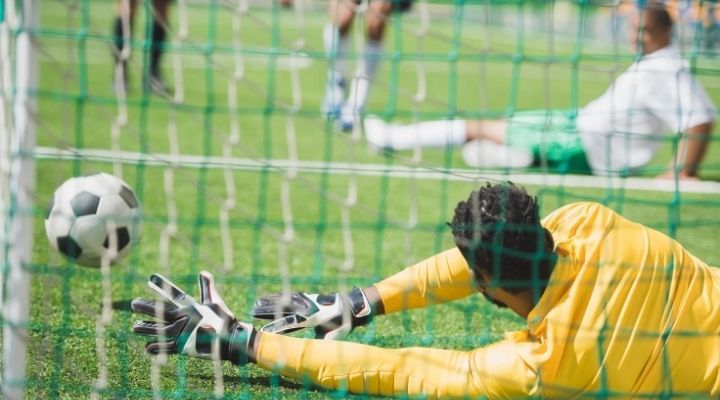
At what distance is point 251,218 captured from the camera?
4.31 metres

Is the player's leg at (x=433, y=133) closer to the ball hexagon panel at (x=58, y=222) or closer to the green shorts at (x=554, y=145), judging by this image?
the green shorts at (x=554, y=145)

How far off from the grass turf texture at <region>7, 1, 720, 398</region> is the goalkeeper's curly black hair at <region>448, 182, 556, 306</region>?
199 mm

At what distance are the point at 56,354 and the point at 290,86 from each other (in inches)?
247

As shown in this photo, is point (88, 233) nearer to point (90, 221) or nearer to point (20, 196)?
point (90, 221)

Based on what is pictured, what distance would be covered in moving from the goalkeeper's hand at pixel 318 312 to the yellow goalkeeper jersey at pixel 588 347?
0.30m

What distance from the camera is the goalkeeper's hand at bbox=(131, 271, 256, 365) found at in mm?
2480

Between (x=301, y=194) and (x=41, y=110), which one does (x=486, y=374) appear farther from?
(x=41, y=110)

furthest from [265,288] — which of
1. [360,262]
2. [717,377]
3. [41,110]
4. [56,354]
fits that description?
[41,110]

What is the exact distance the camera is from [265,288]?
3.57 metres

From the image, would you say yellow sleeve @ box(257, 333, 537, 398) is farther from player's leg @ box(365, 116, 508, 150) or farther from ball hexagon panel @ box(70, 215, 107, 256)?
player's leg @ box(365, 116, 508, 150)

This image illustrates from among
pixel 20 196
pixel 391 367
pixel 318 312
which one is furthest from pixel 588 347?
pixel 20 196

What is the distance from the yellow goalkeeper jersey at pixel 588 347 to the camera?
229 cm

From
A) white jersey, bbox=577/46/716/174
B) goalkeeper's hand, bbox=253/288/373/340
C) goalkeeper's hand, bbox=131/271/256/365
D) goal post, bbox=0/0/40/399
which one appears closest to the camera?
goal post, bbox=0/0/40/399

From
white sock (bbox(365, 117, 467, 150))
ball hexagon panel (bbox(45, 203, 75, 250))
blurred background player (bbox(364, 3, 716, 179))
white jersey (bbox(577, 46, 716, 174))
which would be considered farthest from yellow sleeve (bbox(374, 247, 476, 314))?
white sock (bbox(365, 117, 467, 150))
